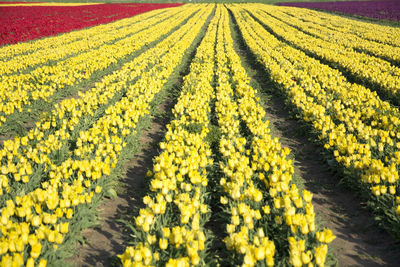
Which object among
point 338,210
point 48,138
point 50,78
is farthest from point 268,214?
point 50,78

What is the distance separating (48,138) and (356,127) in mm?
6963

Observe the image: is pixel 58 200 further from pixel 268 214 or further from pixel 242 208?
pixel 268 214

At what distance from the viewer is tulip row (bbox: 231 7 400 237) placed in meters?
4.10

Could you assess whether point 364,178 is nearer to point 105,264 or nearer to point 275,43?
point 105,264

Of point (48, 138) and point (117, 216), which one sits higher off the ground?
point (48, 138)

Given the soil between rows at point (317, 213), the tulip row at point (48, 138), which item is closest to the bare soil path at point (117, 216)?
the soil between rows at point (317, 213)

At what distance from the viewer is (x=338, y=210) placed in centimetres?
443

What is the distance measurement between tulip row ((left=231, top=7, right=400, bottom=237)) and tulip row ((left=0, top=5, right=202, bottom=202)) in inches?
216

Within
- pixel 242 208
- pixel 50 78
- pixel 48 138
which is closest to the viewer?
pixel 242 208

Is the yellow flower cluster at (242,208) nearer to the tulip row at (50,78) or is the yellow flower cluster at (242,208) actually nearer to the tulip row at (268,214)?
the tulip row at (268,214)

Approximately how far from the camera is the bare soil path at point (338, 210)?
3.54m

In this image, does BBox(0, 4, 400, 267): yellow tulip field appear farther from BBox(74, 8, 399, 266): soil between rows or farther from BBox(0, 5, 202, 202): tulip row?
BBox(74, 8, 399, 266): soil between rows

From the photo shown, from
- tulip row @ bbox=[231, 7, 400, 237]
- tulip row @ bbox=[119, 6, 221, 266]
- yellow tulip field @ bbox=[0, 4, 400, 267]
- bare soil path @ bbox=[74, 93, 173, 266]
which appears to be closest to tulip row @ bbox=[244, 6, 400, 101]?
yellow tulip field @ bbox=[0, 4, 400, 267]

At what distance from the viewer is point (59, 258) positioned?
3.20 metres
